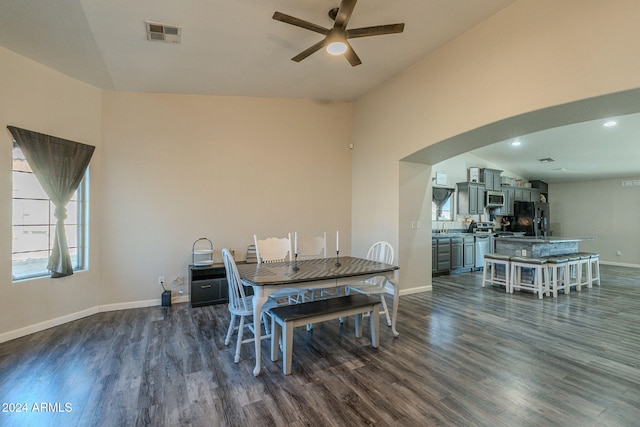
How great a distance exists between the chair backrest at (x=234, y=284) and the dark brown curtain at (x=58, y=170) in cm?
232

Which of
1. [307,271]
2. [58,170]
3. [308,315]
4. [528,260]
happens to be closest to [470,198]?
[528,260]

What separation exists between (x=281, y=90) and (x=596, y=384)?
492cm

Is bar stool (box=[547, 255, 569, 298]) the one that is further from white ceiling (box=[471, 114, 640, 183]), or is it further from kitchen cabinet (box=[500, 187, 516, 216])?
kitchen cabinet (box=[500, 187, 516, 216])

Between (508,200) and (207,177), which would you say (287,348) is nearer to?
(207,177)

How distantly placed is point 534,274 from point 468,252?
1.98 meters

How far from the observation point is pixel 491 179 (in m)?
7.80

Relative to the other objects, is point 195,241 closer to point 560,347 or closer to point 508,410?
point 508,410

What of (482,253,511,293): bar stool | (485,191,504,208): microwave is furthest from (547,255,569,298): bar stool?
(485,191,504,208): microwave

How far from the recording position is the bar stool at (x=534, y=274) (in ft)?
15.2

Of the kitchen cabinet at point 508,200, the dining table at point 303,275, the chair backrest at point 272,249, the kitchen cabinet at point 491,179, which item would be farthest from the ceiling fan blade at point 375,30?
the kitchen cabinet at point 508,200

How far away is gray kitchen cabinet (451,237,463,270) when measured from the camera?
647 cm

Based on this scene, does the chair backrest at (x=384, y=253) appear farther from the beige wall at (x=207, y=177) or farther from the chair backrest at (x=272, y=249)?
the beige wall at (x=207, y=177)

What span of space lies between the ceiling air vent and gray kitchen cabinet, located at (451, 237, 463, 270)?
6100mm

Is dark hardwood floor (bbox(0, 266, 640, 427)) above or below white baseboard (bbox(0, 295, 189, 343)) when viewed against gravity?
below
